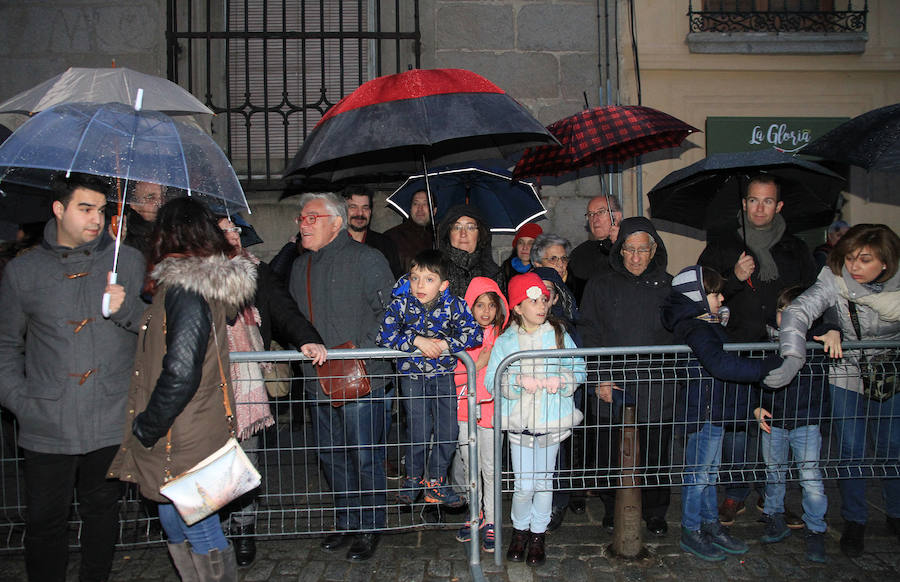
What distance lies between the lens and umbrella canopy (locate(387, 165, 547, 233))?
20.4ft

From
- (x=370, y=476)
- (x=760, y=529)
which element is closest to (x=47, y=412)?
(x=370, y=476)

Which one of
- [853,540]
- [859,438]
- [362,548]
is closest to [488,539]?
[362,548]

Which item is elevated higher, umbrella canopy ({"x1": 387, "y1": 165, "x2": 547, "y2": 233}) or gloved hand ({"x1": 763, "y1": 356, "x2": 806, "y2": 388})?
umbrella canopy ({"x1": 387, "y1": 165, "x2": 547, "y2": 233})

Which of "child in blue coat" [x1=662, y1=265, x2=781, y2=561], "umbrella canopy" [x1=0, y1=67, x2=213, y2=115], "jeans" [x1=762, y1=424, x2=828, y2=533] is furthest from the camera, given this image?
"jeans" [x1=762, y1=424, x2=828, y2=533]

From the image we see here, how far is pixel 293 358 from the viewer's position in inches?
151

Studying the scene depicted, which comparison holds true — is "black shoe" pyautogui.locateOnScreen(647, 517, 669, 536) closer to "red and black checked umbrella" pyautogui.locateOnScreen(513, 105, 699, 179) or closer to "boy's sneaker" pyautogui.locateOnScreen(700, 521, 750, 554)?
"boy's sneaker" pyautogui.locateOnScreen(700, 521, 750, 554)

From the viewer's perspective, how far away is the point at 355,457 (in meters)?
4.39

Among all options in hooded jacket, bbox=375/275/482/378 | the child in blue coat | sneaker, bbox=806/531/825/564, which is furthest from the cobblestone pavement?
hooded jacket, bbox=375/275/482/378

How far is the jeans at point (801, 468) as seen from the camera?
4.24 metres

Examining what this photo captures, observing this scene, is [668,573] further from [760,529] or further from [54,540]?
[54,540]

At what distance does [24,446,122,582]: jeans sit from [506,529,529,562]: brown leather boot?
220cm

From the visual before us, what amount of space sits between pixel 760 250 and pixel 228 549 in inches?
148

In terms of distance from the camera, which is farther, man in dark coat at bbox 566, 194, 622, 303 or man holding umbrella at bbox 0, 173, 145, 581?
man in dark coat at bbox 566, 194, 622, 303

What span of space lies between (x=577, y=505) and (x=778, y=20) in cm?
629
